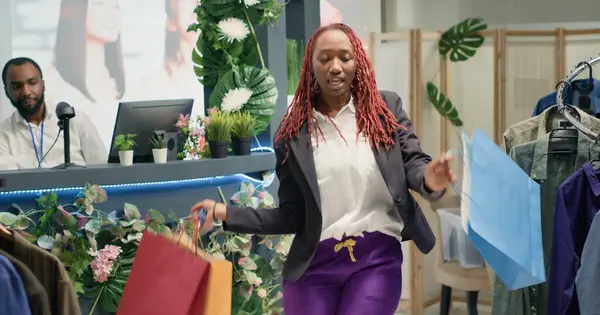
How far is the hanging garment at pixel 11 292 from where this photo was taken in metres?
2.23

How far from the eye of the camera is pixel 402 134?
2.78 metres

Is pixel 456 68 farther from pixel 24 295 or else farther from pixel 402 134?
pixel 24 295

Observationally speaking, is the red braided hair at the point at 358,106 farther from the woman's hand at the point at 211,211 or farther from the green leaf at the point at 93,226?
the green leaf at the point at 93,226

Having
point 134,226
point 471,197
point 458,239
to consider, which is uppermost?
point 471,197

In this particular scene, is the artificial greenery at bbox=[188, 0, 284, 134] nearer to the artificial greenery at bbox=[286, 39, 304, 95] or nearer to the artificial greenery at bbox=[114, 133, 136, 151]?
the artificial greenery at bbox=[286, 39, 304, 95]

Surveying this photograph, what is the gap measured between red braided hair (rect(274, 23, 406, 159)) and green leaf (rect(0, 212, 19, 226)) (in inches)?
52.2

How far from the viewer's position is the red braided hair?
272 centimetres

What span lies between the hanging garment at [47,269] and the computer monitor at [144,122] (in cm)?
166

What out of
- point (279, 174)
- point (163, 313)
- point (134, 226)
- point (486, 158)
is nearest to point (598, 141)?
point (486, 158)

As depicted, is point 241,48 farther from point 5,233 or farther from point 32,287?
point 32,287

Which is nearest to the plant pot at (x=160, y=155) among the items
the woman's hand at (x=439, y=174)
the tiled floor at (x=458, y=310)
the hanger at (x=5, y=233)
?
the hanger at (x=5, y=233)

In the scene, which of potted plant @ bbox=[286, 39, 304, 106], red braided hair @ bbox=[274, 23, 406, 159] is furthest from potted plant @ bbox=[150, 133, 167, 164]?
red braided hair @ bbox=[274, 23, 406, 159]

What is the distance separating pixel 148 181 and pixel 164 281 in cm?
152

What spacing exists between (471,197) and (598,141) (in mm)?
1001
